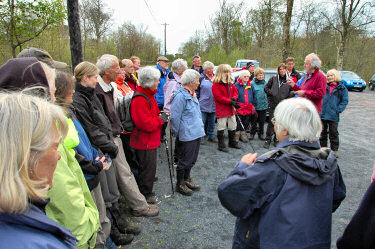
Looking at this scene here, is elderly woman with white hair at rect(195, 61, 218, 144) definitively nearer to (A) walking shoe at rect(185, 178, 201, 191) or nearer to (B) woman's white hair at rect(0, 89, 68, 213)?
(A) walking shoe at rect(185, 178, 201, 191)

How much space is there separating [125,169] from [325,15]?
1171 inches

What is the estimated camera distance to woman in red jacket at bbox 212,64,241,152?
555 cm

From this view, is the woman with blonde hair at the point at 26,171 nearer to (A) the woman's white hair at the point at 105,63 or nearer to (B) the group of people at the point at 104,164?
(B) the group of people at the point at 104,164

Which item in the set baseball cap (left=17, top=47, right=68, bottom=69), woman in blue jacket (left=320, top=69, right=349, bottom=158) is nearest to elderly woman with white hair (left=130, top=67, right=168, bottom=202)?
baseball cap (left=17, top=47, right=68, bottom=69)

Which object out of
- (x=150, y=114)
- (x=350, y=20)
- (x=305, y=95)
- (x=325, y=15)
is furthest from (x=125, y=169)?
(x=325, y=15)

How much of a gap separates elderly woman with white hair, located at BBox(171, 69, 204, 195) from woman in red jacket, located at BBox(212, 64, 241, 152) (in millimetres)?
1861

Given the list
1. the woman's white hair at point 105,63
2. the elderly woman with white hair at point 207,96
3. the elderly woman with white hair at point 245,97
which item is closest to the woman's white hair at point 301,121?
the woman's white hair at point 105,63

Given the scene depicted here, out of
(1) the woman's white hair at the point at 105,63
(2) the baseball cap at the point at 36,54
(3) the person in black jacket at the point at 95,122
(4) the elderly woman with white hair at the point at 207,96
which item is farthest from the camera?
(4) the elderly woman with white hair at the point at 207,96

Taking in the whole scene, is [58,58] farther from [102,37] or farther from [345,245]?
[345,245]

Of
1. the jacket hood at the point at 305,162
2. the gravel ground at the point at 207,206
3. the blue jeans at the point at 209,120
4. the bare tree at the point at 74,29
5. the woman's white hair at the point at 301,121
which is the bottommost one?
the gravel ground at the point at 207,206

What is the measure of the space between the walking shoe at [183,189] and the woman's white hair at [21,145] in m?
3.04

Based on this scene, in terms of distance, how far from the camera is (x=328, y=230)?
1580 mm

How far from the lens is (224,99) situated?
5.54 metres

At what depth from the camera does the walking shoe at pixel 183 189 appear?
3.80 m
